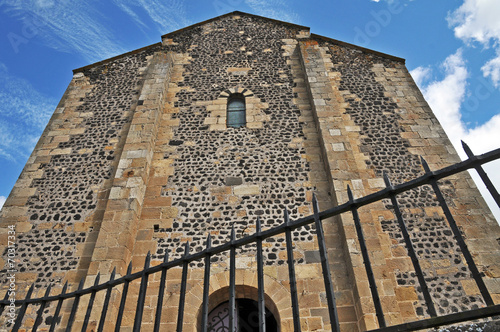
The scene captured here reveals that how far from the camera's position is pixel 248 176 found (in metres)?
7.26

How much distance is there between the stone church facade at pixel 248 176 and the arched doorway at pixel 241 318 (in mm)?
213

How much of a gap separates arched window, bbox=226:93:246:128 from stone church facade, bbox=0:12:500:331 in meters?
0.08

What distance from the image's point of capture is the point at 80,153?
7949mm

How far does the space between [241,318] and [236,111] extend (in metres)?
5.14

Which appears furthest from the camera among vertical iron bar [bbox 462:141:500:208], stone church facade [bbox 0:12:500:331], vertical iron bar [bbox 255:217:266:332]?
stone church facade [bbox 0:12:500:331]

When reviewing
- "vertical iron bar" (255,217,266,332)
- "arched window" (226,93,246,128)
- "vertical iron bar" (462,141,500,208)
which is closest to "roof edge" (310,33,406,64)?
"arched window" (226,93,246,128)

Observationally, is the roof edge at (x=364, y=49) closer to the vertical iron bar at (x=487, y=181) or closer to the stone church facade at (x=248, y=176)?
the stone church facade at (x=248, y=176)

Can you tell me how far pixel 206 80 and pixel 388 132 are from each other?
17.0ft

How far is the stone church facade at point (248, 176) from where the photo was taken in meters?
5.61

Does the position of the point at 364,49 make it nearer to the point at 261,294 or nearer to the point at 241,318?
the point at 241,318

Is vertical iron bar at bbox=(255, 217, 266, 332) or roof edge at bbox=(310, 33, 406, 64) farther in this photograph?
roof edge at bbox=(310, 33, 406, 64)

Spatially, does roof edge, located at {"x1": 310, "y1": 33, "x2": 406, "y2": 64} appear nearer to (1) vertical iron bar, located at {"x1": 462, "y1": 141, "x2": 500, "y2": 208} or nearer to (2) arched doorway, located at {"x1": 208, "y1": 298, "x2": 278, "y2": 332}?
(2) arched doorway, located at {"x1": 208, "y1": 298, "x2": 278, "y2": 332}

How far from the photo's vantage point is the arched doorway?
571 cm

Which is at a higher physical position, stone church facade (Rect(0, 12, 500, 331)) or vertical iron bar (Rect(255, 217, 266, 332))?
stone church facade (Rect(0, 12, 500, 331))
